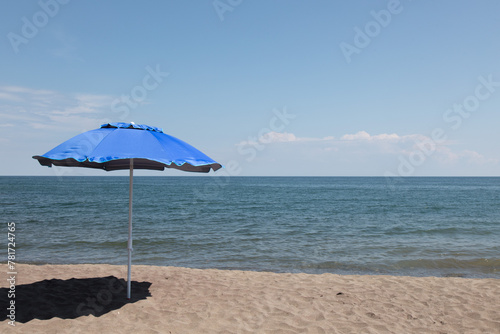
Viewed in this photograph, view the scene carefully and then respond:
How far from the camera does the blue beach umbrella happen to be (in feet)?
14.7

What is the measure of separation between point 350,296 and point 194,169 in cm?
350

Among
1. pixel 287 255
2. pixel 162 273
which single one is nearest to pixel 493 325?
pixel 162 273

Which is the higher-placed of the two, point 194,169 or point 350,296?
point 194,169

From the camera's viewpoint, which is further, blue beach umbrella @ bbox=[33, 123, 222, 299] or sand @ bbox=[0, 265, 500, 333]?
sand @ bbox=[0, 265, 500, 333]

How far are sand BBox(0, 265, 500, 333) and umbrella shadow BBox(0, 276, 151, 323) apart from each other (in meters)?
0.01

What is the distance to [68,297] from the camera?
5816 mm

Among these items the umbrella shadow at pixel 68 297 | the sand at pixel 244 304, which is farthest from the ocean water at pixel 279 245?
the umbrella shadow at pixel 68 297

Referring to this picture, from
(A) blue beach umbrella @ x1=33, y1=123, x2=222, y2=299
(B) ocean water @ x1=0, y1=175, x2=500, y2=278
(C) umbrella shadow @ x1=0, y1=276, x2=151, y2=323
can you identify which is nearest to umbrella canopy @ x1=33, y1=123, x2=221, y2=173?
(A) blue beach umbrella @ x1=33, y1=123, x2=222, y2=299

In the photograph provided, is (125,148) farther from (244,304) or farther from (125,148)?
(244,304)

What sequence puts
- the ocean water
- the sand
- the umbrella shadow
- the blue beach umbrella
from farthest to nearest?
the ocean water < the umbrella shadow < the sand < the blue beach umbrella

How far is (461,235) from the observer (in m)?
16.2

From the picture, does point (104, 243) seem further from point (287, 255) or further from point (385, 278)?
point (385, 278)

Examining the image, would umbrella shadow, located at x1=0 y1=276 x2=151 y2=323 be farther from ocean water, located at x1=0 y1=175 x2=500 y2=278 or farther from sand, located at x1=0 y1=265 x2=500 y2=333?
ocean water, located at x1=0 y1=175 x2=500 y2=278

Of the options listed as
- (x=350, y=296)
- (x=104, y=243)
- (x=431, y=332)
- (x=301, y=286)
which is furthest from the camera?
(x=104, y=243)
